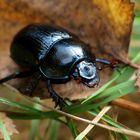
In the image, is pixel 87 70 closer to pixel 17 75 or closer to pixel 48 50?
pixel 48 50

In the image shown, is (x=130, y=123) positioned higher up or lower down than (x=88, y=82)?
lower down

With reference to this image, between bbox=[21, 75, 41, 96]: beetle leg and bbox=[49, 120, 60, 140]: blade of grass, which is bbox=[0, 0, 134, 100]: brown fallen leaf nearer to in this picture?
bbox=[21, 75, 41, 96]: beetle leg

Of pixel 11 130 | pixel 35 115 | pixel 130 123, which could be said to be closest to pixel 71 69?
pixel 35 115

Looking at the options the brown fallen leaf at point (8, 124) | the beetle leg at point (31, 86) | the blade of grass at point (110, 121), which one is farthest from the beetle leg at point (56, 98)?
the brown fallen leaf at point (8, 124)

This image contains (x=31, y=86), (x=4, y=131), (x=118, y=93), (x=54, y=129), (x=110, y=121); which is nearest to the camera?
(x=4, y=131)

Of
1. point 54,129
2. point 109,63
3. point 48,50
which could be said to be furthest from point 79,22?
point 54,129

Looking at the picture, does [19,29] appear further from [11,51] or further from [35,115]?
[35,115]
